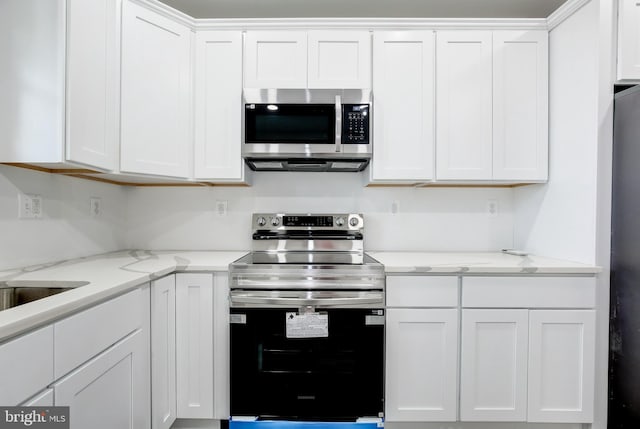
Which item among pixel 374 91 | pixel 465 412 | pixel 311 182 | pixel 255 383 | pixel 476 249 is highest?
pixel 374 91

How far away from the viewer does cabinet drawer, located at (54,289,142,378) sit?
95cm

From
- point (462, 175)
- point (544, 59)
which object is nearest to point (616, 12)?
point (544, 59)

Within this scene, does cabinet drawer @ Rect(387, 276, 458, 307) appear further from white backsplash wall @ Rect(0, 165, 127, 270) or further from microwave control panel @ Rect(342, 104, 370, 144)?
white backsplash wall @ Rect(0, 165, 127, 270)

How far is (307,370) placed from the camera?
5.39ft

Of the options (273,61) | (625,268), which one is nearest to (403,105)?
(273,61)

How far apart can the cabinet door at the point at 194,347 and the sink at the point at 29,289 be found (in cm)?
51

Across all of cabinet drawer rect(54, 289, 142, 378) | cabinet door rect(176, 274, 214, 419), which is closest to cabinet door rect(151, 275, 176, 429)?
cabinet door rect(176, 274, 214, 419)

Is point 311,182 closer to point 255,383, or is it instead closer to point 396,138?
point 396,138

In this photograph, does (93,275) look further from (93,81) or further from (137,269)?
(93,81)

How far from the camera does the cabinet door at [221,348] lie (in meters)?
1.69

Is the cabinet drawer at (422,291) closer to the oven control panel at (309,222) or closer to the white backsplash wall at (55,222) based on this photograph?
the oven control panel at (309,222)

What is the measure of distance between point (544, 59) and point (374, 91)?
1.00 meters

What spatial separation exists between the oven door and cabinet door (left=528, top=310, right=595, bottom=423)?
761 millimetres

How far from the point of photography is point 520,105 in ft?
6.35
